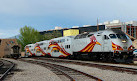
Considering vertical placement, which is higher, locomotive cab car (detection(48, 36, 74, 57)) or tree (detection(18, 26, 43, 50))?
tree (detection(18, 26, 43, 50))

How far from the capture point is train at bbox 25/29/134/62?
17281mm

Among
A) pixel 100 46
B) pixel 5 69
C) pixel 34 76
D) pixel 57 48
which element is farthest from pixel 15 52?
pixel 34 76

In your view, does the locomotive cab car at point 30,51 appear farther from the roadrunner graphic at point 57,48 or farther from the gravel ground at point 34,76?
the gravel ground at point 34,76

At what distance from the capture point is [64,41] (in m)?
28.6

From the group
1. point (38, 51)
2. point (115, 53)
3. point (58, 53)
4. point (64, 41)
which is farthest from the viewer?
point (38, 51)

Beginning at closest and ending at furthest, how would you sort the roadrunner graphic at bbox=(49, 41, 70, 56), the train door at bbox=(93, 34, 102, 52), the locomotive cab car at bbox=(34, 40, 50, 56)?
1. the train door at bbox=(93, 34, 102, 52)
2. the roadrunner graphic at bbox=(49, 41, 70, 56)
3. the locomotive cab car at bbox=(34, 40, 50, 56)

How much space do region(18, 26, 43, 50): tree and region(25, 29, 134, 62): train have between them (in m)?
50.3

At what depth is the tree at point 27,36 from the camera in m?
78.6

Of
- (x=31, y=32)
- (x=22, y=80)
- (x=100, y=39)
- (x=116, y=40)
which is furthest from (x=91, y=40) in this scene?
(x=31, y=32)

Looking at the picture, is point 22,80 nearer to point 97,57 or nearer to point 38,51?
point 97,57

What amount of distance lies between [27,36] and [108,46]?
65.6m

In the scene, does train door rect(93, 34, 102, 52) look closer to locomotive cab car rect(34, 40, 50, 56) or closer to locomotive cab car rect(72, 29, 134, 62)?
locomotive cab car rect(72, 29, 134, 62)

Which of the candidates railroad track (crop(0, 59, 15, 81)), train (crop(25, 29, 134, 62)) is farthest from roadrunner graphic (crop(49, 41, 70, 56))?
railroad track (crop(0, 59, 15, 81))

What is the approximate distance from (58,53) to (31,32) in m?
53.1
